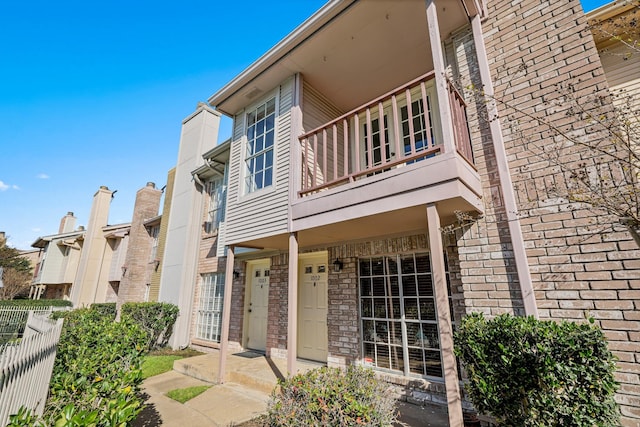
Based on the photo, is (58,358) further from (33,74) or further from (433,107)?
(33,74)

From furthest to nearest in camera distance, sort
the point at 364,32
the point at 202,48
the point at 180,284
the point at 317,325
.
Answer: the point at 180,284, the point at 202,48, the point at 317,325, the point at 364,32

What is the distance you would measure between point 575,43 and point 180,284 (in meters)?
11.3

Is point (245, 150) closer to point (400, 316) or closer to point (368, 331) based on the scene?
point (368, 331)

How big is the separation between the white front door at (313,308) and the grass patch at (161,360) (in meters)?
3.43

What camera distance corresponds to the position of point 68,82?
10.5m

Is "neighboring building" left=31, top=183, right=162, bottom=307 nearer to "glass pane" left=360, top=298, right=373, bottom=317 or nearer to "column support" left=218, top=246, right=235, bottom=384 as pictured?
"column support" left=218, top=246, right=235, bottom=384

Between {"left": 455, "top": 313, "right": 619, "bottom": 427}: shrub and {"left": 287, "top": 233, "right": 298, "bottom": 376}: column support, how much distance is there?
263 cm

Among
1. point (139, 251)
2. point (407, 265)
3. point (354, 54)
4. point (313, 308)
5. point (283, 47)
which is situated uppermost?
point (283, 47)

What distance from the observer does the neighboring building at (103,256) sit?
13430 millimetres

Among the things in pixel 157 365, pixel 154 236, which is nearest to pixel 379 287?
pixel 157 365

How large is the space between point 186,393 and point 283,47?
22.2ft

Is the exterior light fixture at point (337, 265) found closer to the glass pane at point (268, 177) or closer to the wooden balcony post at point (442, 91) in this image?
the glass pane at point (268, 177)

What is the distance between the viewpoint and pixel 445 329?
3.12m

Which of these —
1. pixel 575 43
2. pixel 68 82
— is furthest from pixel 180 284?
pixel 575 43
